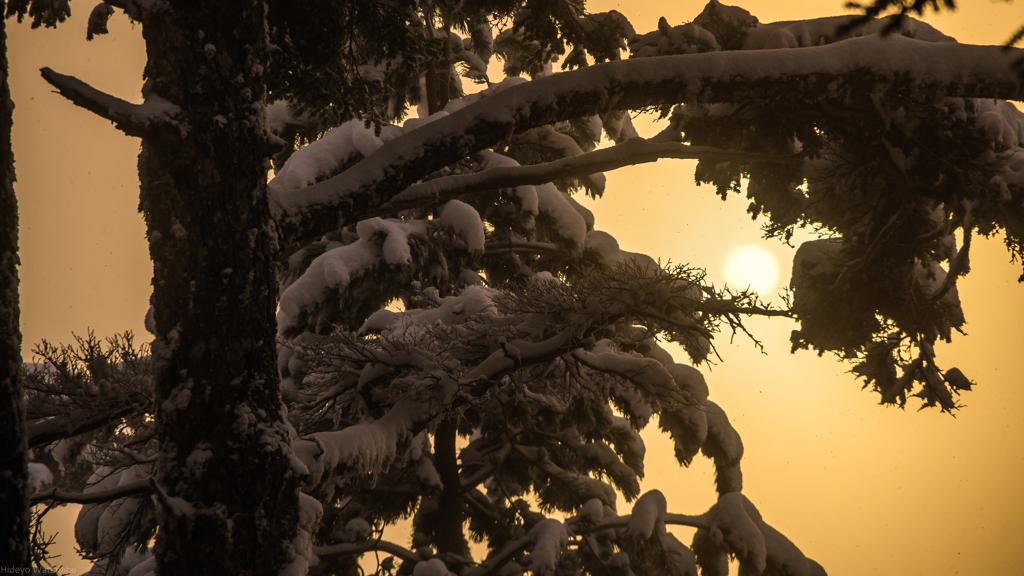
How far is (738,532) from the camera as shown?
26.9ft

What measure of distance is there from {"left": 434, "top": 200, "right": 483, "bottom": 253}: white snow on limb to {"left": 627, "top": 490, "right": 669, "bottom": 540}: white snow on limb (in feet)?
13.6

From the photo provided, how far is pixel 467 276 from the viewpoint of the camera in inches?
372

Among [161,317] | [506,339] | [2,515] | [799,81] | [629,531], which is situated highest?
[799,81]

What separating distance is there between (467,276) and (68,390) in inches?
219

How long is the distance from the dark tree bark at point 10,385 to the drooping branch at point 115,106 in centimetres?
45

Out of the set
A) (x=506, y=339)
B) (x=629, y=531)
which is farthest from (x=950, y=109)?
(x=629, y=531)

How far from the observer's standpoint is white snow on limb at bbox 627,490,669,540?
8109mm

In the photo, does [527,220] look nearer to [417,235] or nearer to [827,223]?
[417,235]

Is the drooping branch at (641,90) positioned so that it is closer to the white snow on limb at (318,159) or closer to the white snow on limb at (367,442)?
the white snow on limb at (367,442)

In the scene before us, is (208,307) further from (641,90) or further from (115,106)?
(641,90)

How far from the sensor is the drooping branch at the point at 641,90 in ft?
12.8

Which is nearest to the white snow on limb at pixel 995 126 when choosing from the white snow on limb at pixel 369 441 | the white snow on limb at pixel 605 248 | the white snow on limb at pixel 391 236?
the white snow on limb at pixel 605 248

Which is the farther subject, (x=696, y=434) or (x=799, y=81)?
(x=696, y=434)

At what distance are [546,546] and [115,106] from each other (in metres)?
6.87
